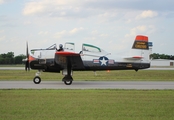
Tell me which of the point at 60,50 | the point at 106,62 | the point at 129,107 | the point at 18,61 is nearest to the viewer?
the point at 129,107

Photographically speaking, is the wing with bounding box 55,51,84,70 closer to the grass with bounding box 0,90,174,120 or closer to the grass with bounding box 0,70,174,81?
the grass with bounding box 0,70,174,81

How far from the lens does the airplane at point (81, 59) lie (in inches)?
781

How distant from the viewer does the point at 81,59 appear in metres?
19.9

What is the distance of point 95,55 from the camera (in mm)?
20938

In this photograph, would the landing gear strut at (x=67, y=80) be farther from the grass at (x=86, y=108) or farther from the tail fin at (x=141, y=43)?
the grass at (x=86, y=108)

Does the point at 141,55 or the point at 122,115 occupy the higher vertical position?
the point at 141,55

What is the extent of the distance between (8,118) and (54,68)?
12.1 metres

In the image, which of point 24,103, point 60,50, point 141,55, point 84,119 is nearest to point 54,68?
point 60,50

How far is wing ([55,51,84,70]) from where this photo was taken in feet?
62.9

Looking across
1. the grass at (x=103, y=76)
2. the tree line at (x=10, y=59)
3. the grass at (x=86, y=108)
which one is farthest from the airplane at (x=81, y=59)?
the tree line at (x=10, y=59)

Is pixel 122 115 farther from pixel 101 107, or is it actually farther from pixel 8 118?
pixel 8 118

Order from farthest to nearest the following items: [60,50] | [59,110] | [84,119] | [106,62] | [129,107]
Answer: [106,62]
[60,50]
[129,107]
[59,110]
[84,119]

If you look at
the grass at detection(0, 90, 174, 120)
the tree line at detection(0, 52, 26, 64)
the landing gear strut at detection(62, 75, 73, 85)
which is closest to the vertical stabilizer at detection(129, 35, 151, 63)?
the landing gear strut at detection(62, 75, 73, 85)

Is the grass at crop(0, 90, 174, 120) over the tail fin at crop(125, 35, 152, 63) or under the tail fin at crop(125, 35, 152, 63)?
under
